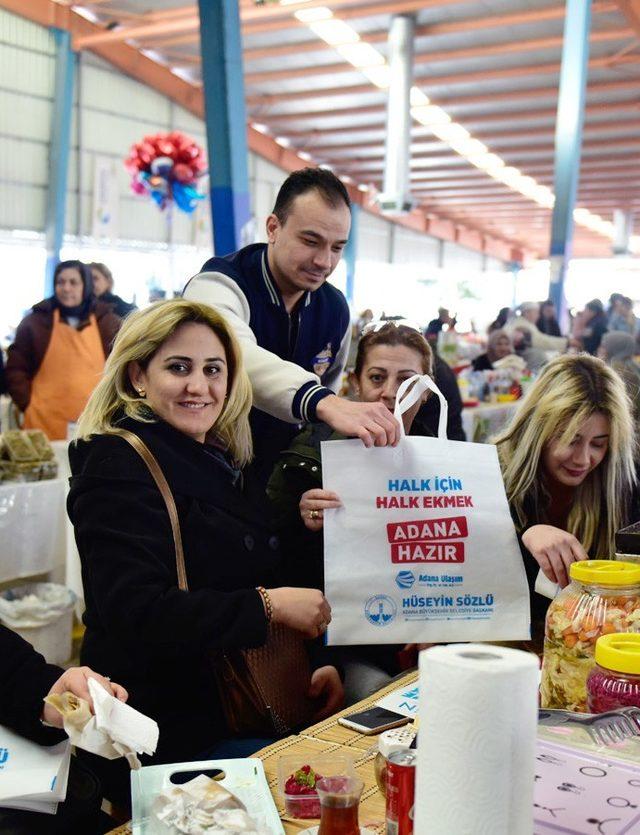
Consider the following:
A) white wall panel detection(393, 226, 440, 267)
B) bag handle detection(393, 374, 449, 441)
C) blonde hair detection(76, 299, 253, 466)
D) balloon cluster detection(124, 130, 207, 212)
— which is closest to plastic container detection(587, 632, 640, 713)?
bag handle detection(393, 374, 449, 441)

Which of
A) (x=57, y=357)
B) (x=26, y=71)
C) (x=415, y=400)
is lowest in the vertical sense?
(x=415, y=400)

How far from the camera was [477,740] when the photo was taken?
0.73 metres

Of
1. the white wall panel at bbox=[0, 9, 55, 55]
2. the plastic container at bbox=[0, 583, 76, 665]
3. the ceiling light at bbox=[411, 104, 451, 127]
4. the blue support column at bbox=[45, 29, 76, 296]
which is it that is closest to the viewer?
the plastic container at bbox=[0, 583, 76, 665]

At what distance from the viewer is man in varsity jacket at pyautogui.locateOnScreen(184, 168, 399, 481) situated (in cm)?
191

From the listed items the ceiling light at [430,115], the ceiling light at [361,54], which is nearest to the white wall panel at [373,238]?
the ceiling light at [430,115]

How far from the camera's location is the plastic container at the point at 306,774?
1095mm

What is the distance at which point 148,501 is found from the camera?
1557 millimetres

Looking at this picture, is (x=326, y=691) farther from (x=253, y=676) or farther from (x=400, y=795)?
(x=400, y=795)

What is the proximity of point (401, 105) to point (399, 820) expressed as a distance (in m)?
10.4

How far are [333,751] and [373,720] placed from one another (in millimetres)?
122

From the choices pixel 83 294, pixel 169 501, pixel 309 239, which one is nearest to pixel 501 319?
pixel 83 294

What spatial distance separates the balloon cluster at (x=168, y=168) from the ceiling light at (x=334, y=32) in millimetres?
4337

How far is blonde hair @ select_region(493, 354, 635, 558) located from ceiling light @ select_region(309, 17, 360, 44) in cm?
1066

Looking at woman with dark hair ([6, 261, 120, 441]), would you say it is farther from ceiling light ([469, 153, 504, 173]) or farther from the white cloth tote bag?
ceiling light ([469, 153, 504, 173])
